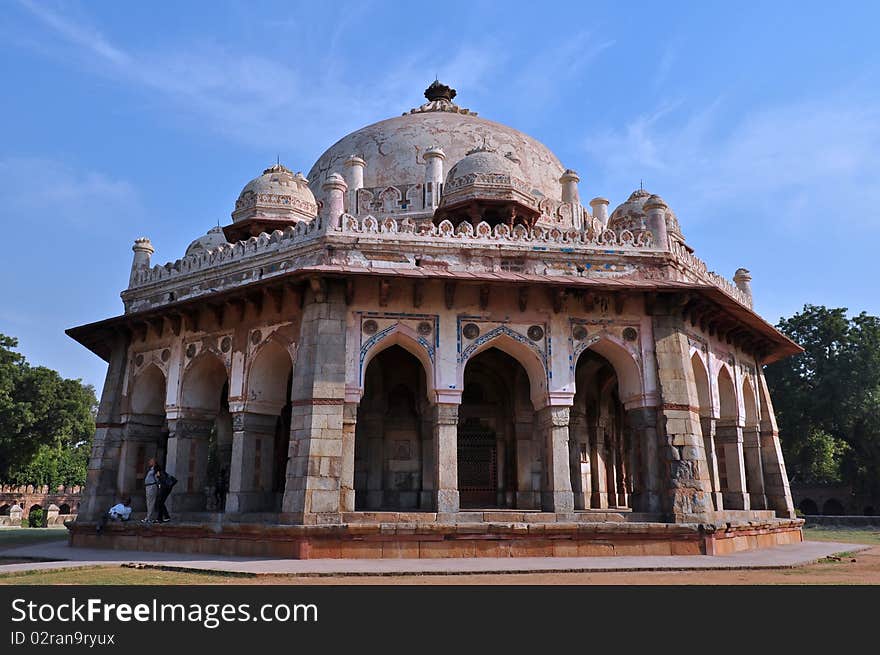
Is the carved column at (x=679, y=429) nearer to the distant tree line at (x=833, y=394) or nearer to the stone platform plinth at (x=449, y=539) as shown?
the stone platform plinth at (x=449, y=539)

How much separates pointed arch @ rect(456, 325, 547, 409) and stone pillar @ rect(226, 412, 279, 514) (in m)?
4.07

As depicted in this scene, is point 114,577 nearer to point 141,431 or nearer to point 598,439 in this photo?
point 141,431

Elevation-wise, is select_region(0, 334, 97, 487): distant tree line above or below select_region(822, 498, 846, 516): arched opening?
above

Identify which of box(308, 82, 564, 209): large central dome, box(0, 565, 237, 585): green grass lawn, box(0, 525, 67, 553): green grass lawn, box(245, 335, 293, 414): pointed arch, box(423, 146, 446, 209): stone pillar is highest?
box(308, 82, 564, 209): large central dome

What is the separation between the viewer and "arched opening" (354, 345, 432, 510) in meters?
15.4

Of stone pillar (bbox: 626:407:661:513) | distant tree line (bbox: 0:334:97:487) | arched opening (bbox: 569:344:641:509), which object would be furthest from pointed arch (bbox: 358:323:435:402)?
distant tree line (bbox: 0:334:97:487)

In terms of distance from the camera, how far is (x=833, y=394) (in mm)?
34219

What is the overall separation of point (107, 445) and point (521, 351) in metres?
9.04

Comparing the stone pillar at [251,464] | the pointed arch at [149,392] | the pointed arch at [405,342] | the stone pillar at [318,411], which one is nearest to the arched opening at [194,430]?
the pointed arch at [149,392]

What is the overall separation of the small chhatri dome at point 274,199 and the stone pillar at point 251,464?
511 centimetres

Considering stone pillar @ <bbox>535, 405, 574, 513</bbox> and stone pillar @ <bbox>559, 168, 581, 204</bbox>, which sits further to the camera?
stone pillar @ <bbox>559, 168, 581, 204</bbox>

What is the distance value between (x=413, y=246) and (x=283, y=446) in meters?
6.34

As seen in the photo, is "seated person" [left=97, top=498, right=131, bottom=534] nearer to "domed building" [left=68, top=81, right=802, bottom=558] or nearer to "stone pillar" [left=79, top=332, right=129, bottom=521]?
"domed building" [left=68, top=81, right=802, bottom=558]

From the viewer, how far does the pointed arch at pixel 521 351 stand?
43.6ft
